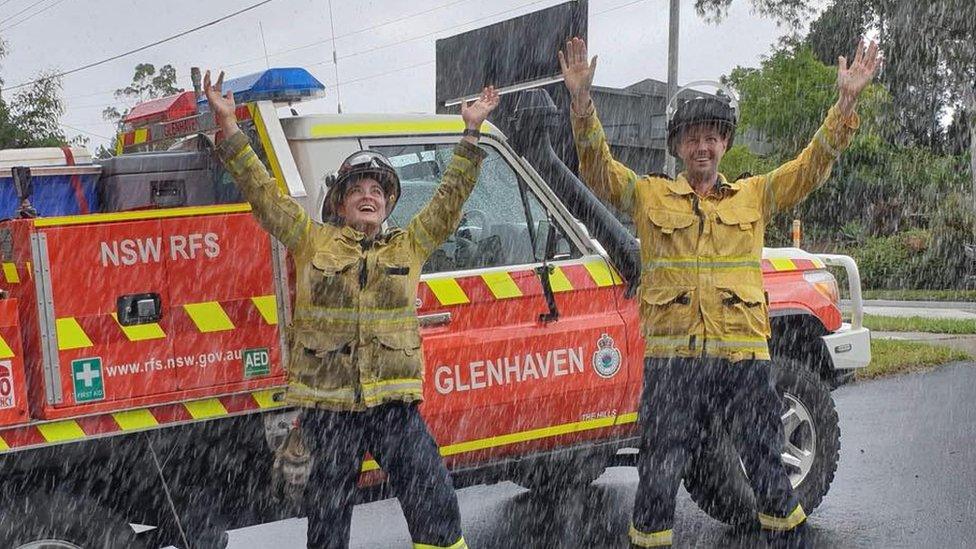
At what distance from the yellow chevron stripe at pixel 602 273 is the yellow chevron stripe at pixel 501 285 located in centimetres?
42

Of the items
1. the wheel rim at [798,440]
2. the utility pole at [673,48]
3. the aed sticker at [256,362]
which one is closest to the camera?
the aed sticker at [256,362]

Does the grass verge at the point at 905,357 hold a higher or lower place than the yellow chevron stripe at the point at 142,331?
lower

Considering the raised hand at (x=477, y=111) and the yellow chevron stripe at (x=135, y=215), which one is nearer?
the yellow chevron stripe at (x=135, y=215)

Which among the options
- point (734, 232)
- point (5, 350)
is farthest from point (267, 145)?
point (734, 232)

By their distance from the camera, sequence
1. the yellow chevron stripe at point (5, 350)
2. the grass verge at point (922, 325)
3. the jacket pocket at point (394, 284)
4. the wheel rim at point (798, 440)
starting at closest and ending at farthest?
the yellow chevron stripe at point (5, 350) → the jacket pocket at point (394, 284) → the wheel rim at point (798, 440) → the grass verge at point (922, 325)

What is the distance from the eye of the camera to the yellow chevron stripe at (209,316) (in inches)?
157

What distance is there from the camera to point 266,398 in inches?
163

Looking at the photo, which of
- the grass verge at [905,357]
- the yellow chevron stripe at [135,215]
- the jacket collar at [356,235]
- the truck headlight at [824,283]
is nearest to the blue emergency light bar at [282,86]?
the yellow chevron stripe at [135,215]

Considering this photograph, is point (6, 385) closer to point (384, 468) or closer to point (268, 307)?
point (268, 307)

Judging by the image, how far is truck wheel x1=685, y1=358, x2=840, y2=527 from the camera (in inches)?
218

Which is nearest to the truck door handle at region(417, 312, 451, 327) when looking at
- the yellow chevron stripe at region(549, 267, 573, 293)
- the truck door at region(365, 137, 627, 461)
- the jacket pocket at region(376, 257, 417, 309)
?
the truck door at region(365, 137, 627, 461)

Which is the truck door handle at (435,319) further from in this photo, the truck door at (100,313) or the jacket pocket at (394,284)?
the truck door at (100,313)

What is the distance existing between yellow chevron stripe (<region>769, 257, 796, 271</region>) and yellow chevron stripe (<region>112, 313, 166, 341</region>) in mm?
3164

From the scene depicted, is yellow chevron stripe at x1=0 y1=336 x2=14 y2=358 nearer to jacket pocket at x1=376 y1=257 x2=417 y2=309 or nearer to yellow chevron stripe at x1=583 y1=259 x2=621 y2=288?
jacket pocket at x1=376 y1=257 x2=417 y2=309
